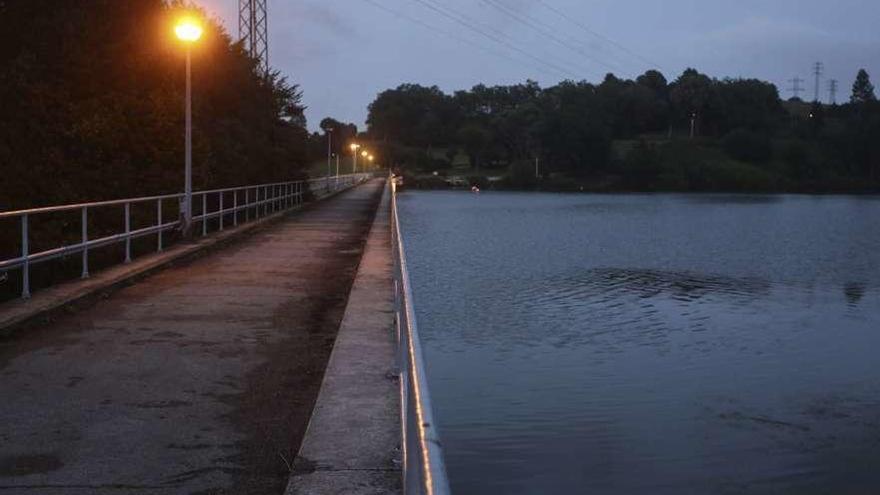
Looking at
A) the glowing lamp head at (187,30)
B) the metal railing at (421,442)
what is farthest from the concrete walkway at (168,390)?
the glowing lamp head at (187,30)

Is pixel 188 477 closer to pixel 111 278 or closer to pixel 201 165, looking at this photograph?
pixel 111 278

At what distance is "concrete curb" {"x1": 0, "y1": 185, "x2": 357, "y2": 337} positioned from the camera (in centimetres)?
1040

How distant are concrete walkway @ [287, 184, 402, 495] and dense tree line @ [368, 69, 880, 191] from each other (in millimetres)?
129926

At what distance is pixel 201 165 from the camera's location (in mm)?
28859

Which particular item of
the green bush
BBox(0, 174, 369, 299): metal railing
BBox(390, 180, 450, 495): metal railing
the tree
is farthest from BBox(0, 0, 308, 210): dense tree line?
the tree

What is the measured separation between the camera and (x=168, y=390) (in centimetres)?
Result: 780

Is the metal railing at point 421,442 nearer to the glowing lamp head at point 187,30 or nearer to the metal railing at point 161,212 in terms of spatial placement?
the metal railing at point 161,212

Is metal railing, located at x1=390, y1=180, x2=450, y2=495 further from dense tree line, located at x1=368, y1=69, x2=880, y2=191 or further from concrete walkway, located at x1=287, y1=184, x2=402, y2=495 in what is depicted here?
dense tree line, located at x1=368, y1=69, x2=880, y2=191

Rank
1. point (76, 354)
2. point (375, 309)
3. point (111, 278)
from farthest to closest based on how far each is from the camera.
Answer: point (111, 278), point (375, 309), point (76, 354)

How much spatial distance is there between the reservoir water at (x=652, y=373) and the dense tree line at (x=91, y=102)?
760 cm

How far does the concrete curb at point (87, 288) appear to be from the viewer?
10398 mm

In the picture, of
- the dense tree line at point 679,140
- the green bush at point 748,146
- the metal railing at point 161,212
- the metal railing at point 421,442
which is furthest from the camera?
the green bush at point 748,146

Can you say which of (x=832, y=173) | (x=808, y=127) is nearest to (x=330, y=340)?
(x=832, y=173)

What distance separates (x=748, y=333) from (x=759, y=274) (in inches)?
466
